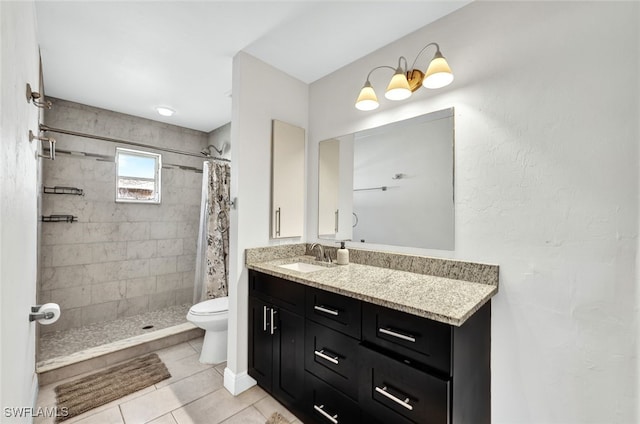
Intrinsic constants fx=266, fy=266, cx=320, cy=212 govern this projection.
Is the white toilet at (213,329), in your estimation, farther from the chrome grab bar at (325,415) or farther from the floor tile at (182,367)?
the chrome grab bar at (325,415)

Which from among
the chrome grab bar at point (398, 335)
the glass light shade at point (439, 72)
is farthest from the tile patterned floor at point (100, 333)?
the glass light shade at point (439, 72)

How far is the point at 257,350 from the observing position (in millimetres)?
1913

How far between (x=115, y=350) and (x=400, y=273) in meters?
2.42

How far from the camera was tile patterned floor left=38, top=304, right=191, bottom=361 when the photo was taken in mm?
2348

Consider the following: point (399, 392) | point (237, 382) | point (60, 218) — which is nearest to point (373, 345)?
point (399, 392)

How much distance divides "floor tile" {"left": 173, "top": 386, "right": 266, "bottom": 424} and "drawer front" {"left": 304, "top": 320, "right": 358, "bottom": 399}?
63cm

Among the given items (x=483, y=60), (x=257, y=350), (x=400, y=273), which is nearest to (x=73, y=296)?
(x=257, y=350)

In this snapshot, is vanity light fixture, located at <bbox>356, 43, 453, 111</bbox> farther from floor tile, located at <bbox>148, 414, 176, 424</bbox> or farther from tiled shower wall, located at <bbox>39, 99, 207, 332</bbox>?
tiled shower wall, located at <bbox>39, 99, 207, 332</bbox>

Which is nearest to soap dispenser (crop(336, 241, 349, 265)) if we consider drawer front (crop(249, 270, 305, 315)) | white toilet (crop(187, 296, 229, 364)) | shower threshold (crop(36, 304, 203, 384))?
drawer front (crop(249, 270, 305, 315))

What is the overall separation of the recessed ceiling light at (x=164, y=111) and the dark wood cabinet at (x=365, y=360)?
232cm

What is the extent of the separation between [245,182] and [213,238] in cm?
128

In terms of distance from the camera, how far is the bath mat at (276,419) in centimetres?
160

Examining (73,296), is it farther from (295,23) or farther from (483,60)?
(483,60)

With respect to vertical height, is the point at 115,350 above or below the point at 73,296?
below
